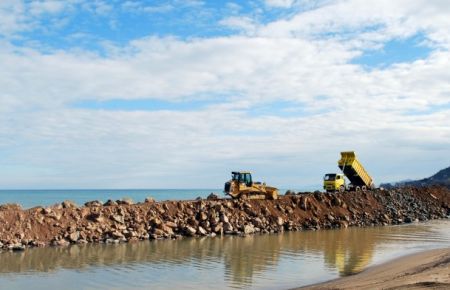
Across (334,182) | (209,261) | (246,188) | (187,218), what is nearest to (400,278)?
(209,261)

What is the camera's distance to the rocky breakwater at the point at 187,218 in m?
26.1

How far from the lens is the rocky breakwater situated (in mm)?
26125

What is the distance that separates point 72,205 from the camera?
28.7 m

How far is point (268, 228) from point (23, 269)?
16.8 metres

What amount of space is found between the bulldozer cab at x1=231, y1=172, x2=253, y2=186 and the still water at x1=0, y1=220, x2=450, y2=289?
20.4 ft

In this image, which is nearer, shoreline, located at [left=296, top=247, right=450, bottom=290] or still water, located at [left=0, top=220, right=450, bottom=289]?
shoreline, located at [left=296, top=247, right=450, bottom=290]

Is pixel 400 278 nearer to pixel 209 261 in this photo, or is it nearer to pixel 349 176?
pixel 209 261

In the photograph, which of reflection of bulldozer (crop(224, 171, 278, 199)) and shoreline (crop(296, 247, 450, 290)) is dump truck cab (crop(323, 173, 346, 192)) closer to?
reflection of bulldozer (crop(224, 171, 278, 199))

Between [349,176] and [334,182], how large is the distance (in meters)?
2.29

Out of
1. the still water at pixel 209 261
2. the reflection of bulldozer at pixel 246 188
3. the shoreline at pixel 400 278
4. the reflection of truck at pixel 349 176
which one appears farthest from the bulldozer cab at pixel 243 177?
the shoreline at pixel 400 278

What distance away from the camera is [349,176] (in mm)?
44406

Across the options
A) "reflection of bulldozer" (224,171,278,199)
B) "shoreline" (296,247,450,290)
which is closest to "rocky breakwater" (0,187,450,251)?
"reflection of bulldozer" (224,171,278,199)

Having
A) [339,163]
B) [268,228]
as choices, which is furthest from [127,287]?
[339,163]

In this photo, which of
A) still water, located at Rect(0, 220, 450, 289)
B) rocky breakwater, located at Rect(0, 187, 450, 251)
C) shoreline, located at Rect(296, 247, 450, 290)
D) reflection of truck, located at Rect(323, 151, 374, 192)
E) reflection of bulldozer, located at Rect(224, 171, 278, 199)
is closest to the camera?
shoreline, located at Rect(296, 247, 450, 290)
